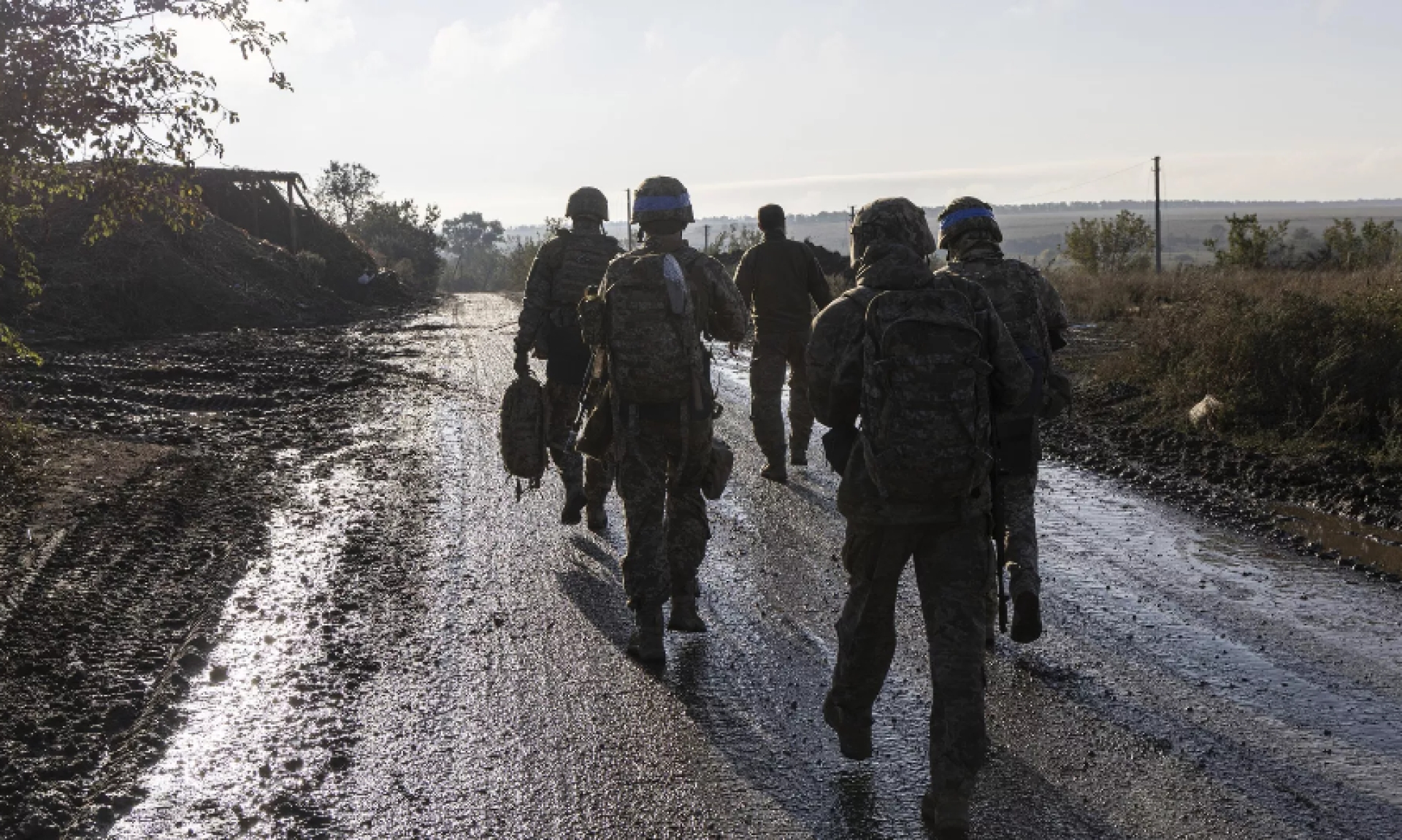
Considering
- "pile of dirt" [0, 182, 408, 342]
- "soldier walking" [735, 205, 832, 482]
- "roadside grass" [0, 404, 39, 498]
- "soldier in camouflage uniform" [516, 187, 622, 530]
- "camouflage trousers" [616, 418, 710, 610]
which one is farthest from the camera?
"pile of dirt" [0, 182, 408, 342]

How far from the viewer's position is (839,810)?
435 cm

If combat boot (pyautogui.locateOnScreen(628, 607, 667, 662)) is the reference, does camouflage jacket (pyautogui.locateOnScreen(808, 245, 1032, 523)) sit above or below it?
above

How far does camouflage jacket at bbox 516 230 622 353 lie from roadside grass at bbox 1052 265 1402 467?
19.9 ft

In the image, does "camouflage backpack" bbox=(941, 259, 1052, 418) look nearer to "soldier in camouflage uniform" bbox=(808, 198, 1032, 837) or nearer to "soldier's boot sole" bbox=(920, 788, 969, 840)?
"soldier in camouflage uniform" bbox=(808, 198, 1032, 837)

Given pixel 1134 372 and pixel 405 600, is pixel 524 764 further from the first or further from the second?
pixel 1134 372

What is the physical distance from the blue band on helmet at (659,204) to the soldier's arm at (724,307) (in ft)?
0.99

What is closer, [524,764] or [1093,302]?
[524,764]

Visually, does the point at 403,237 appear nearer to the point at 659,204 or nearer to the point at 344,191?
the point at 344,191

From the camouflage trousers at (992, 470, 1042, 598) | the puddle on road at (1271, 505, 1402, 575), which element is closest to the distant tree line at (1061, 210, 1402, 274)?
the puddle on road at (1271, 505, 1402, 575)

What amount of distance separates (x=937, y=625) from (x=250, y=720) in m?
2.75

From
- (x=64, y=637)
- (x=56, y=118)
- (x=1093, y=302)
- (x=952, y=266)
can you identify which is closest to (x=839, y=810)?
(x=952, y=266)

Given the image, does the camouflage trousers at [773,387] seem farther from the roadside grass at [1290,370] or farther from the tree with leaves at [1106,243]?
the tree with leaves at [1106,243]

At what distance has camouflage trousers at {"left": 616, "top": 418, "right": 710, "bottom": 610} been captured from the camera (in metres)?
6.16

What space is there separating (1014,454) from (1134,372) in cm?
1001
